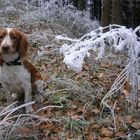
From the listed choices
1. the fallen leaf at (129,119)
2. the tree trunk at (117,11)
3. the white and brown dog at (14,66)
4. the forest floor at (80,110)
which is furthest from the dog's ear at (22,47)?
the tree trunk at (117,11)

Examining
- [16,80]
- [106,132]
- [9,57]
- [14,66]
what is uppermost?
[9,57]

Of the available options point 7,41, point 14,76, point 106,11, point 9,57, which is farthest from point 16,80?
point 106,11

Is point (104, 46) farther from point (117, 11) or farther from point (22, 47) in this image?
point (117, 11)

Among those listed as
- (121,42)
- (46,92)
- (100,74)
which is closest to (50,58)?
(100,74)

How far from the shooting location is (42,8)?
39.3 ft

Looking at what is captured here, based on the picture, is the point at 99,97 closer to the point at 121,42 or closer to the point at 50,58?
the point at 121,42

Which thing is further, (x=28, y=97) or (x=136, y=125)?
(x=28, y=97)

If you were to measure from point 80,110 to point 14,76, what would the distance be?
102 cm

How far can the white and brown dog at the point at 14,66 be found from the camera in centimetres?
503

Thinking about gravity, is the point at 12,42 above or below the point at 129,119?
above

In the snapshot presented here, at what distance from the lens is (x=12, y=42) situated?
16.5 ft

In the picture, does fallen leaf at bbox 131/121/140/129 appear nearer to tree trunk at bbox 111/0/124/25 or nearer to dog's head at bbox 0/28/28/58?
dog's head at bbox 0/28/28/58

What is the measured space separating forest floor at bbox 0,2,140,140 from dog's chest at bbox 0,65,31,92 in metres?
0.46

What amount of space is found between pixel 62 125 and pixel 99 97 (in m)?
0.88
